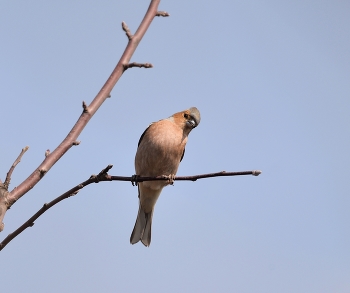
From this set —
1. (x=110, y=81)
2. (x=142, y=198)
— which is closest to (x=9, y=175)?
(x=110, y=81)

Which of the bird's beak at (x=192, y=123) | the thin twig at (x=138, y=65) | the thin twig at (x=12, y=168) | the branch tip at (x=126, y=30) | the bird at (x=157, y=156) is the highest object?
the bird's beak at (x=192, y=123)

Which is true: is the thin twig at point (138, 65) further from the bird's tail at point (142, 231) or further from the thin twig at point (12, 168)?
the bird's tail at point (142, 231)

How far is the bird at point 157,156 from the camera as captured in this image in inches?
282

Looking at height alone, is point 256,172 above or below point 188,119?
below

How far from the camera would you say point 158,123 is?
25.5ft

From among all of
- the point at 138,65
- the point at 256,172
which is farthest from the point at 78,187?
the point at 256,172

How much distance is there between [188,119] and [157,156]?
1065mm

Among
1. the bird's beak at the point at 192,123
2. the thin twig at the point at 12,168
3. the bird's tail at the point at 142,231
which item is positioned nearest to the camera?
the thin twig at the point at 12,168

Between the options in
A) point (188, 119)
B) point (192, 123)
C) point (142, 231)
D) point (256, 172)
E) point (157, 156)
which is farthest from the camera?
point (142, 231)

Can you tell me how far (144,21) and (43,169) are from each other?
1.00 metres

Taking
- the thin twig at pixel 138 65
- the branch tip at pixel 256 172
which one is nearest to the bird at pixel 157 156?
the branch tip at pixel 256 172

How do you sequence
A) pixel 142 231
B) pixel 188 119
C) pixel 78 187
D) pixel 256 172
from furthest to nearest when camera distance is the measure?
pixel 142 231
pixel 188 119
pixel 256 172
pixel 78 187

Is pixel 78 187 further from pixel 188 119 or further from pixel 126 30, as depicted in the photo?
pixel 188 119

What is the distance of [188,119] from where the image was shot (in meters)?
7.88
